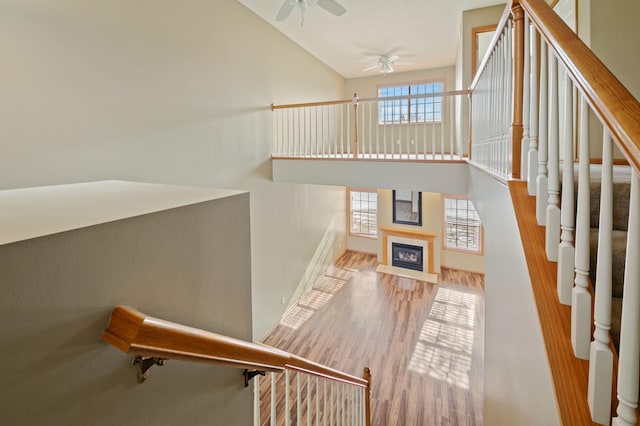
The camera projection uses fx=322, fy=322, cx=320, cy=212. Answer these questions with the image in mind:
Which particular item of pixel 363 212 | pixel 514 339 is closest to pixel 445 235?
pixel 363 212

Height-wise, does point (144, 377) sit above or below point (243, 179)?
below

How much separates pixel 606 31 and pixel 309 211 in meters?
5.26

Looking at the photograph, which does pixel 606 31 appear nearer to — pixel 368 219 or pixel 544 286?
pixel 544 286

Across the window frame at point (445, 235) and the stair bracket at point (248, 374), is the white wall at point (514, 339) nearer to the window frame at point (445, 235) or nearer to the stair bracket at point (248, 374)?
the stair bracket at point (248, 374)

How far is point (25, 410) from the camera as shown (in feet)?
1.93

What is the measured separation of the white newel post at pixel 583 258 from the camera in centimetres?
84

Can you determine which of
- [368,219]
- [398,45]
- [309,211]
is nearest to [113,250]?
[309,211]

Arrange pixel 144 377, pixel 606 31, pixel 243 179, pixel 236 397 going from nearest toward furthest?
pixel 144 377 → pixel 236 397 → pixel 606 31 → pixel 243 179

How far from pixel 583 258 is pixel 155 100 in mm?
3692

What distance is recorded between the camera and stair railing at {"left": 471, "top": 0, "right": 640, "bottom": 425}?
2.10 feet

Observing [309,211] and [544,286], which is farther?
[309,211]

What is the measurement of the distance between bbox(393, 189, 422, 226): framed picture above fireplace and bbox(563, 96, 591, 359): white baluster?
7.63m

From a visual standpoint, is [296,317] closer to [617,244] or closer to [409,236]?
[409,236]

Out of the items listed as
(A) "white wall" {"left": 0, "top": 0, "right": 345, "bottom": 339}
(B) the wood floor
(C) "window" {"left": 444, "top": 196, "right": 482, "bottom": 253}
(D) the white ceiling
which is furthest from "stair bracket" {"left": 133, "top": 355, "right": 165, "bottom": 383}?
(C) "window" {"left": 444, "top": 196, "right": 482, "bottom": 253}
